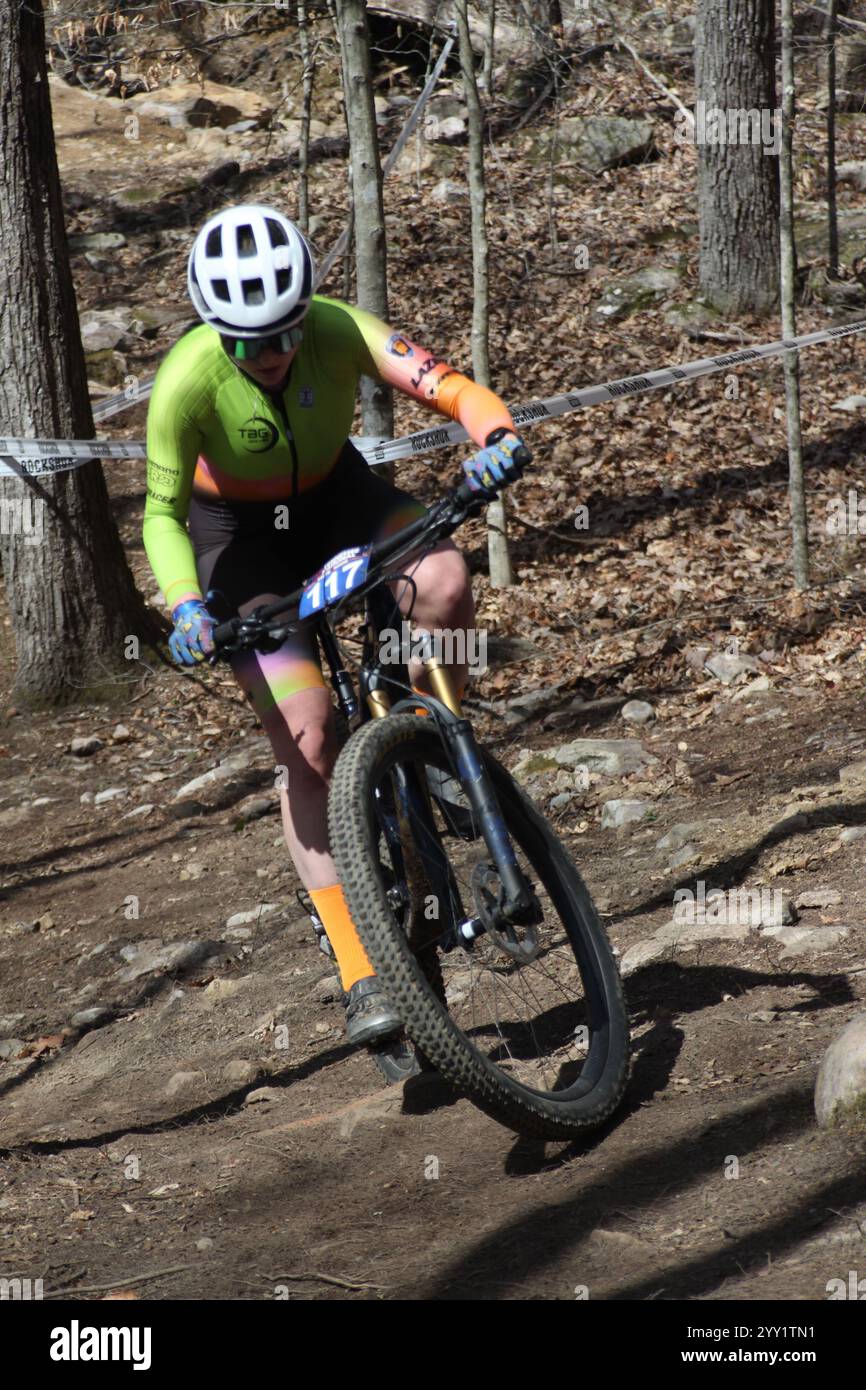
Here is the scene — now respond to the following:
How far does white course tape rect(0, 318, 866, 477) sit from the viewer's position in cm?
641

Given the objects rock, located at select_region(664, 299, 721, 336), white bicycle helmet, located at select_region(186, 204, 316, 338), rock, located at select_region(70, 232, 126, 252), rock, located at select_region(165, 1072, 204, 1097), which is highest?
rock, located at select_region(70, 232, 126, 252)

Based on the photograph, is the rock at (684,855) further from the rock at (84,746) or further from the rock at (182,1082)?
the rock at (84,746)

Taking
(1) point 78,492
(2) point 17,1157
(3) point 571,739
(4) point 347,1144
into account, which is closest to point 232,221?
(4) point 347,1144

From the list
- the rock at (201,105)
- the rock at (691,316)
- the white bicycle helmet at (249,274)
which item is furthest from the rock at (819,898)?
the rock at (201,105)

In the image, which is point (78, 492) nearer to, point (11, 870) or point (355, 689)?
point (11, 870)

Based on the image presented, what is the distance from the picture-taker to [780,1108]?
315 cm

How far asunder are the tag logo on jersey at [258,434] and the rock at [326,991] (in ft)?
7.08

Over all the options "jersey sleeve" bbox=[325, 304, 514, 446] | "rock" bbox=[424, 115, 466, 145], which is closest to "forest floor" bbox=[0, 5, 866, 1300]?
"jersey sleeve" bbox=[325, 304, 514, 446]

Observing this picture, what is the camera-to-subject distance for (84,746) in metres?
8.33

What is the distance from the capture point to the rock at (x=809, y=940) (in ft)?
13.6

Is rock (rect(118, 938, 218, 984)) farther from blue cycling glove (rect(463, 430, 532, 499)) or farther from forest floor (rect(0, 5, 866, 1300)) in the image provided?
blue cycling glove (rect(463, 430, 532, 499))

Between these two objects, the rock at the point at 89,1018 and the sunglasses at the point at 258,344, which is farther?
the rock at the point at 89,1018

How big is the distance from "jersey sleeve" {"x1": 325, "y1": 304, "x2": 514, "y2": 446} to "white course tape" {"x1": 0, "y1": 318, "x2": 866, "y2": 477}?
192 cm

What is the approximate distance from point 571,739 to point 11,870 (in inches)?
125
